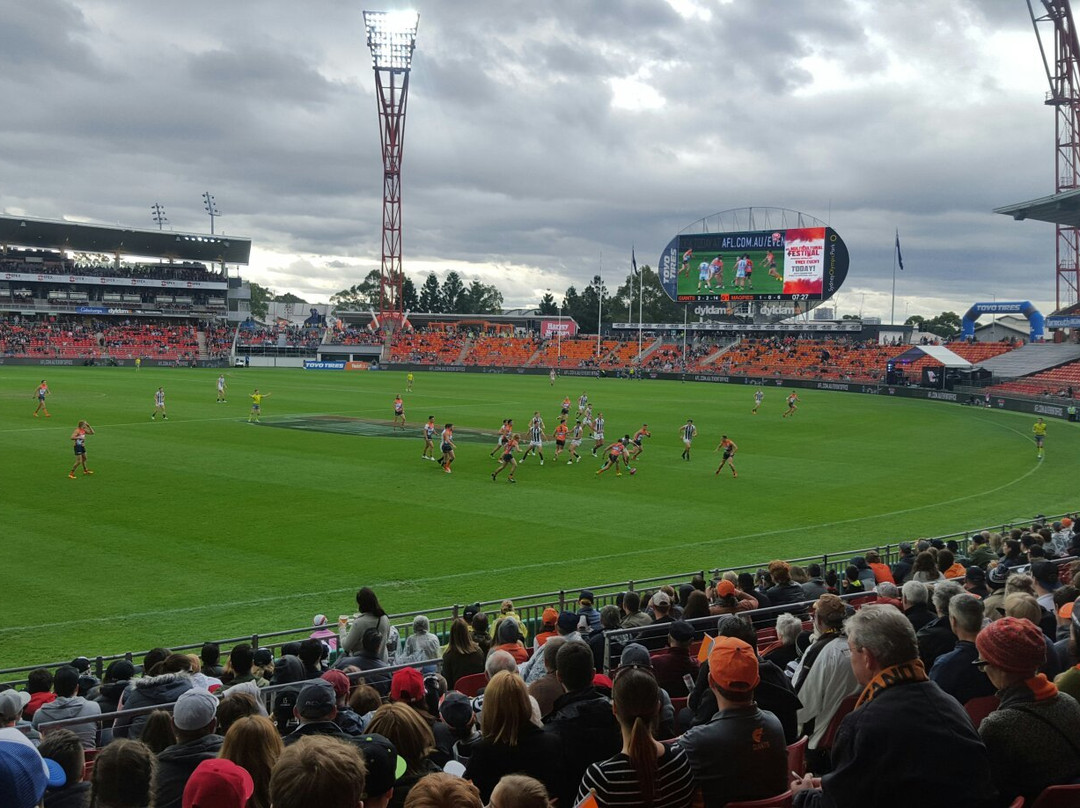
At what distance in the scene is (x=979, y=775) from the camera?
11.9 feet

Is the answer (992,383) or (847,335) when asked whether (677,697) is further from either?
(847,335)

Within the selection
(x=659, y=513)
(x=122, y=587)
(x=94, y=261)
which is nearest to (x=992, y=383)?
(x=659, y=513)

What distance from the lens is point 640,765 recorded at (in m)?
3.93

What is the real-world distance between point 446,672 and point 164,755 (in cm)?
395

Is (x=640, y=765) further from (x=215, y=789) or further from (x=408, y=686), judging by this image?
(x=408, y=686)

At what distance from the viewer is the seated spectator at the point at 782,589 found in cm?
1149

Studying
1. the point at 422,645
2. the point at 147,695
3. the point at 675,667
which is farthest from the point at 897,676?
the point at 422,645

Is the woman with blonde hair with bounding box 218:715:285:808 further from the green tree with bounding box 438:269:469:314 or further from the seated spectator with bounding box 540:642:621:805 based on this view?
the green tree with bounding box 438:269:469:314

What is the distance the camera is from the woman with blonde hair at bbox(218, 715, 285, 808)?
415 cm

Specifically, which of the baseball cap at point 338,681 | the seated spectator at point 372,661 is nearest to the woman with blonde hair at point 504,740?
the baseball cap at point 338,681

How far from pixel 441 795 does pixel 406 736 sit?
1469 mm

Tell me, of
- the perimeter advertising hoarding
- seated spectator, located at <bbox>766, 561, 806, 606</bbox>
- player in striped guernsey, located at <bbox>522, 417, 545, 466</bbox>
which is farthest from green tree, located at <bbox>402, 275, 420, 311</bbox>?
seated spectator, located at <bbox>766, 561, 806, 606</bbox>

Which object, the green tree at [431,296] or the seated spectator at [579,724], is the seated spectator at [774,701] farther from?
the green tree at [431,296]

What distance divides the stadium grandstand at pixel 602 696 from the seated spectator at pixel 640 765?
0.03 meters
